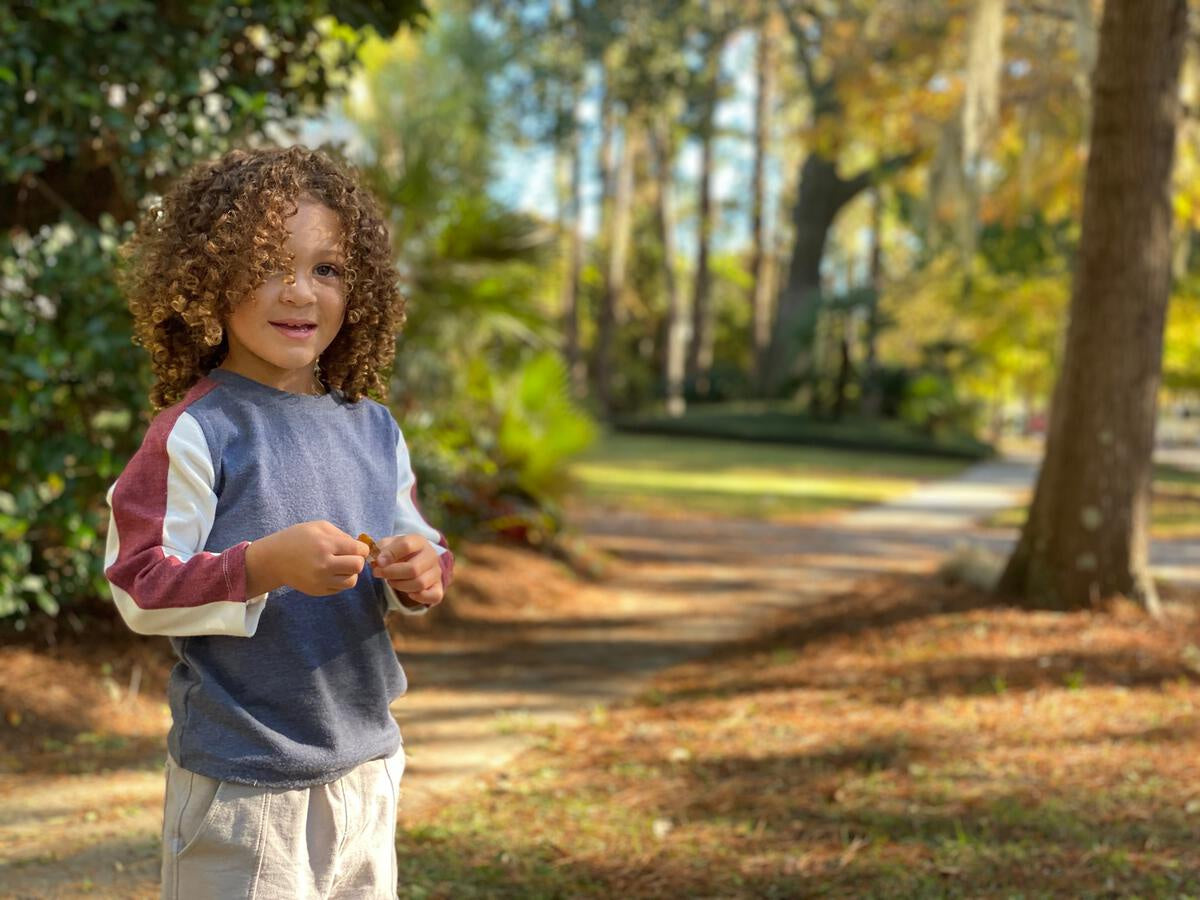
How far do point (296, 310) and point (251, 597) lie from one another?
0.47 metres

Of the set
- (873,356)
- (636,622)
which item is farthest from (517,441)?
(873,356)

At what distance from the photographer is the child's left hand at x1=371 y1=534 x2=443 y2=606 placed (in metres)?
1.87

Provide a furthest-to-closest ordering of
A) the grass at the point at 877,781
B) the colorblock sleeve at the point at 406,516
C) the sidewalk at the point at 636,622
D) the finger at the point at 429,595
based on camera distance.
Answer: the sidewalk at the point at 636,622 → the grass at the point at 877,781 → the colorblock sleeve at the point at 406,516 → the finger at the point at 429,595

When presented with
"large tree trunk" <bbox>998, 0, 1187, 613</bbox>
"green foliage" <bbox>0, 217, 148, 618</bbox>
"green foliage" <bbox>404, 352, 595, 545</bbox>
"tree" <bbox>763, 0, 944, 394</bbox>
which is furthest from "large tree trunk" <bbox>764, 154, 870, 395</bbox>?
"green foliage" <bbox>0, 217, 148, 618</bbox>

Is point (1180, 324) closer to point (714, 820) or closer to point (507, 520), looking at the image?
point (507, 520)

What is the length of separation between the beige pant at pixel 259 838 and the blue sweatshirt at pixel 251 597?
35 millimetres

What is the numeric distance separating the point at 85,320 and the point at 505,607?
325cm

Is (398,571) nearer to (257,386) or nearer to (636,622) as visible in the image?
(257,386)

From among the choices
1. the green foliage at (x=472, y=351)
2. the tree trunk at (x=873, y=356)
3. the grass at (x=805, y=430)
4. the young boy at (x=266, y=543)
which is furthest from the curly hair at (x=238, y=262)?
the tree trunk at (x=873, y=356)

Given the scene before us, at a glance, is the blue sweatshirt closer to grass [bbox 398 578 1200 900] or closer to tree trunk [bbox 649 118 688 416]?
grass [bbox 398 578 1200 900]

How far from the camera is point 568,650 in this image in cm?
Answer: 654

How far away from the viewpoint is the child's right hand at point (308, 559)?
177 cm

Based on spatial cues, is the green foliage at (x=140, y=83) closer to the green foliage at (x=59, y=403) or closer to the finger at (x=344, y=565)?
the green foliage at (x=59, y=403)

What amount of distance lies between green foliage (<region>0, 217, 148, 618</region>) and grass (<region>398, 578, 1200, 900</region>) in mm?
1780
